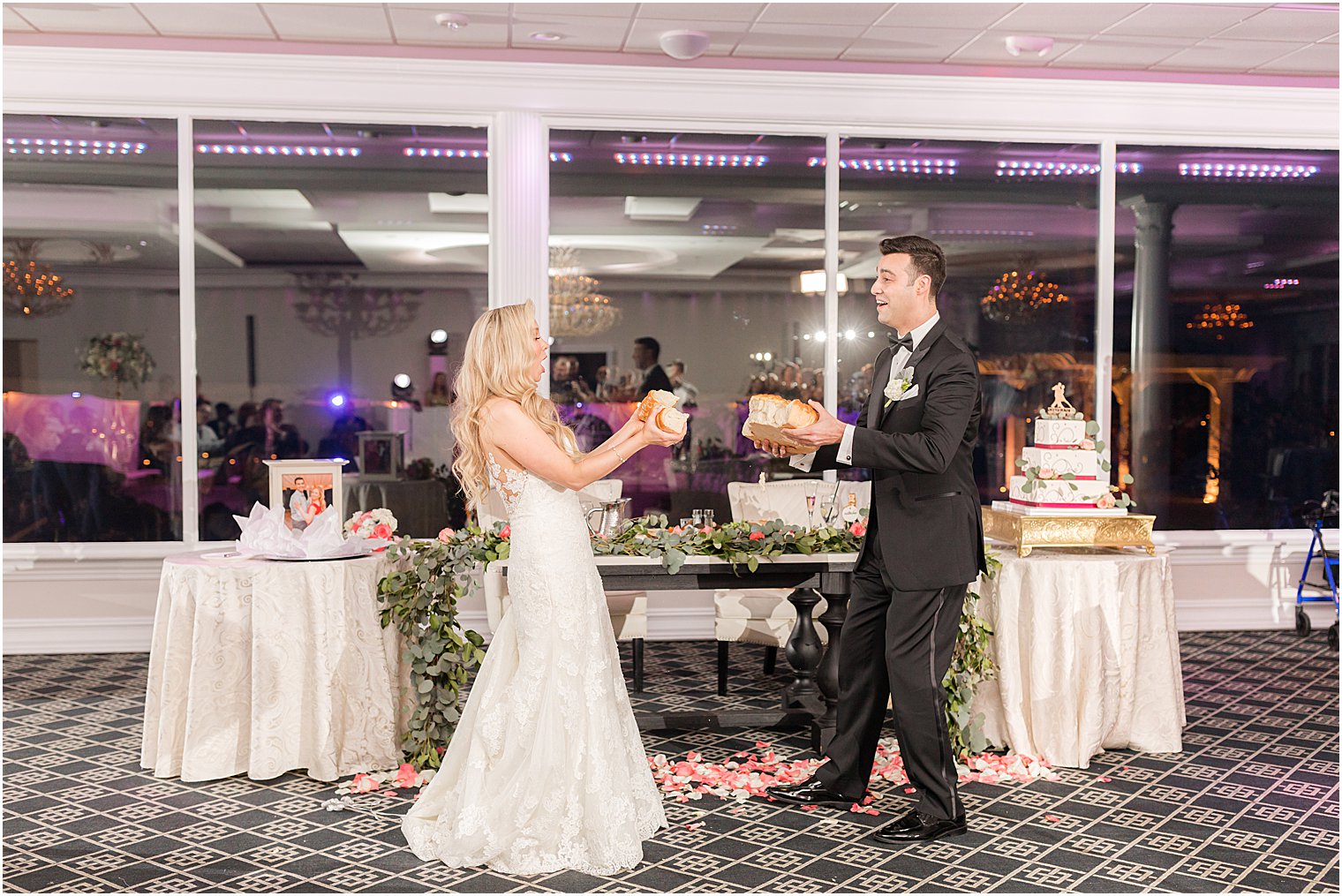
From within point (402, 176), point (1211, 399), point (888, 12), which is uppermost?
point (888, 12)

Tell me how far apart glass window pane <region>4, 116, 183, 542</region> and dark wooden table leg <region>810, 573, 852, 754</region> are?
4336mm

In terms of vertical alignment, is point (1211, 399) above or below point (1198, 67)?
below

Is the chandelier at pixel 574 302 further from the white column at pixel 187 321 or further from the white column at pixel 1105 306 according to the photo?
the white column at pixel 1105 306

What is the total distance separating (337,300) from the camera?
735 centimetres

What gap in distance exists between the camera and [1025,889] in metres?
3.16

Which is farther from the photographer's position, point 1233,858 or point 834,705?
point 834,705

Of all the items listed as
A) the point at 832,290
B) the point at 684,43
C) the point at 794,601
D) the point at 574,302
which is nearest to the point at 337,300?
the point at 574,302

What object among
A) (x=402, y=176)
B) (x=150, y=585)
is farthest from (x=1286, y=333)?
(x=150, y=585)

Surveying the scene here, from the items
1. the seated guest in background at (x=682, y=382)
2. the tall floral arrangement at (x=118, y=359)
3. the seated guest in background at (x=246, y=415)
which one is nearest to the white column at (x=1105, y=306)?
the seated guest in background at (x=682, y=382)

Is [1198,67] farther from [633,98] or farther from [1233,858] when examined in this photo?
[1233,858]

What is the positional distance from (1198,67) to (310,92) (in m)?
5.35

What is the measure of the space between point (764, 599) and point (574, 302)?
2.67 metres

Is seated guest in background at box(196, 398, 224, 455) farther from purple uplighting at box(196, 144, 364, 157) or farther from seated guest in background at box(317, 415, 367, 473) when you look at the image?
purple uplighting at box(196, 144, 364, 157)

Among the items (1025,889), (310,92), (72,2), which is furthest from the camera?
(310,92)
